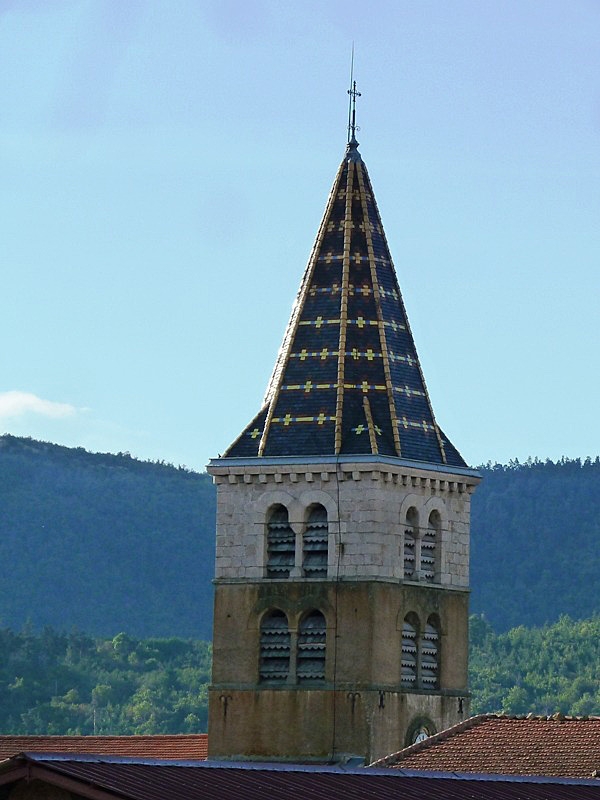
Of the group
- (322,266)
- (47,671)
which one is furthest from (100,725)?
(322,266)

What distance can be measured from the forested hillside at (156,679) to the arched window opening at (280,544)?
7250cm

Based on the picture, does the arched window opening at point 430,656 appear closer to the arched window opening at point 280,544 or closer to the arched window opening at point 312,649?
the arched window opening at point 312,649

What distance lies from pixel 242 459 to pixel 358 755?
7.04 metres

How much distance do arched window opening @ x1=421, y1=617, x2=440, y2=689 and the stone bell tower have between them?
0.10 ft

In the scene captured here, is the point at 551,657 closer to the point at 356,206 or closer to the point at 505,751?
the point at 356,206

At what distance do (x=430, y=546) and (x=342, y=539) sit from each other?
264cm

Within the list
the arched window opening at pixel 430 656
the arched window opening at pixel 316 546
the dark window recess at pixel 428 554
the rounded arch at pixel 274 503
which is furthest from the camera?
the dark window recess at pixel 428 554

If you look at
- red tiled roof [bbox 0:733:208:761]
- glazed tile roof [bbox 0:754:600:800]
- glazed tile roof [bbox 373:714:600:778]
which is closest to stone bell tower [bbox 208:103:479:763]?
red tiled roof [bbox 0:733:208:761]

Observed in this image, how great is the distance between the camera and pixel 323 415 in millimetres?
67938

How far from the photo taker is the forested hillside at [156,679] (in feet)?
481

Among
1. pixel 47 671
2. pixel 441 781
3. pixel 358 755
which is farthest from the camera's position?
pixel 47 671

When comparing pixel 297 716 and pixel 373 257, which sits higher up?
pixel 373 257


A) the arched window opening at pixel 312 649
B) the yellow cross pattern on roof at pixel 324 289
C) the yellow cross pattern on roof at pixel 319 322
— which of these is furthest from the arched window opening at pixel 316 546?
the yellow cross pattern on roof at pixel 324 289

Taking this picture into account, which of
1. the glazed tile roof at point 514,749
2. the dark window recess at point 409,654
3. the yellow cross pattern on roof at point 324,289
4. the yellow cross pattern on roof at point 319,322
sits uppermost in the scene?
the yellow cross pattern on roof at point 324,289
